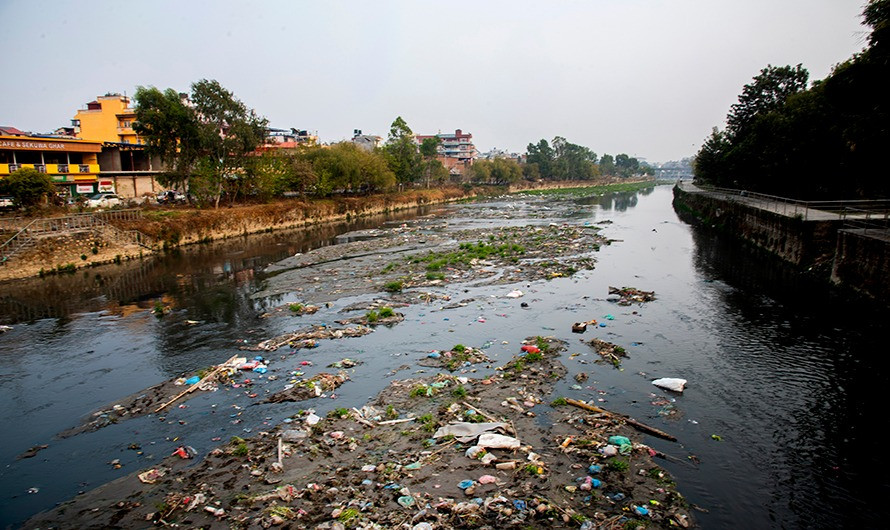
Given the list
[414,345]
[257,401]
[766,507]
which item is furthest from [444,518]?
[414,345]

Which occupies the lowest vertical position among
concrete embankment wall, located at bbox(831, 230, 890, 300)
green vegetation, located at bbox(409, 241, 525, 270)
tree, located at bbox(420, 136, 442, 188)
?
green vegetation, located at bbox(409, 241, 525, 270)

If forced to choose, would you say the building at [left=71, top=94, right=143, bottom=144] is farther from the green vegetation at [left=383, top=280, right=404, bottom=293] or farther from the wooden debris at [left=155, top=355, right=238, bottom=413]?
the wooden debris at [left=155, top=355, right=238, bottom=413]

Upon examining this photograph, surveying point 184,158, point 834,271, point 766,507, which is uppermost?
point 184,158

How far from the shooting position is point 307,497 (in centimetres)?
707

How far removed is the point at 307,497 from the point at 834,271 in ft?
71.4

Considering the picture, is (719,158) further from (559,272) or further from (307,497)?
(307,497)

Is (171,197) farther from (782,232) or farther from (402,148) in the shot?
(782,232)

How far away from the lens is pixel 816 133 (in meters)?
29.2

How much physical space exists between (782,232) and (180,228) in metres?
37.0

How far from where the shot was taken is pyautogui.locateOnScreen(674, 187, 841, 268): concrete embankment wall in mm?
21531

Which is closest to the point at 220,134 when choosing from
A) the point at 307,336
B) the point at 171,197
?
the point at 171,197

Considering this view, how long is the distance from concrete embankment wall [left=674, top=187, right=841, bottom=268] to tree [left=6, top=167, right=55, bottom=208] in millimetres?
40875

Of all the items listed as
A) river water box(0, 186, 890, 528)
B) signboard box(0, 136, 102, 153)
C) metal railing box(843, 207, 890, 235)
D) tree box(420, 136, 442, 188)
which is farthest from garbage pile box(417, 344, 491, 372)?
tree box(420, 136, 442, 188)

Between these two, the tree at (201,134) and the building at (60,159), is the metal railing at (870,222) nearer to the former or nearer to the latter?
the tree at (201,134)
